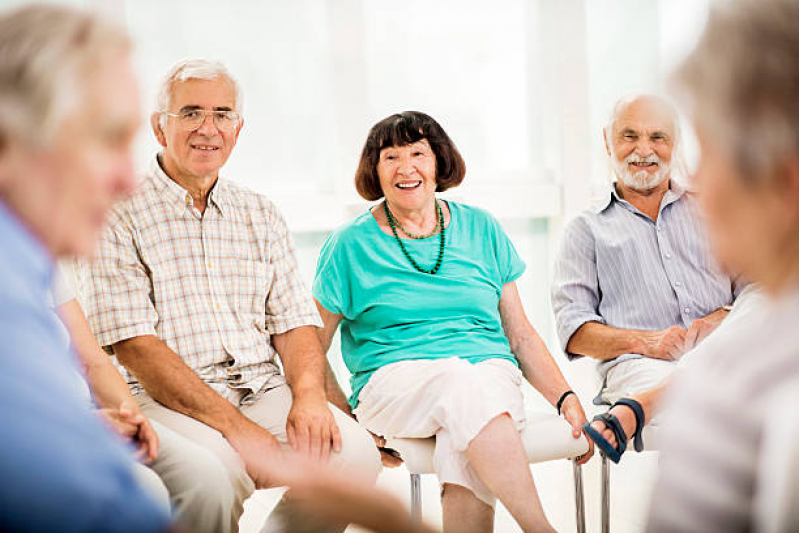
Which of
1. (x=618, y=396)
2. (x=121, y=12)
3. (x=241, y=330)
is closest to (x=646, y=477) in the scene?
(x=618, y=396)

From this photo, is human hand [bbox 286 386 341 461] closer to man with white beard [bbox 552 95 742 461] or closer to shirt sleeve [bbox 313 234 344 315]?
shirt sleeve [bbox 313 234 344 315]

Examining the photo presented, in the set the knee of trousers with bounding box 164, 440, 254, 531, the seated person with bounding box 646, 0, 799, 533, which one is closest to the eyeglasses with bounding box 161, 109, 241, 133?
the knee of trousers with bounding box 164, 440, 254, 531

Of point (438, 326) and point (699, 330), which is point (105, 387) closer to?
point (438, 326)

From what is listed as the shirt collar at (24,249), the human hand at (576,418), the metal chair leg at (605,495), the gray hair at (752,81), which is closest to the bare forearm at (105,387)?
the shirt collar at (24,249)

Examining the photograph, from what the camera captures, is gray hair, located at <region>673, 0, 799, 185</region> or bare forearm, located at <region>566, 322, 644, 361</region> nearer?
gray hair, located at <region>673, 0, 799, 185</region>

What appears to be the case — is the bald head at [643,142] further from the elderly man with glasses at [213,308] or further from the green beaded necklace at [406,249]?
the elderly man with glasses at [213,308]

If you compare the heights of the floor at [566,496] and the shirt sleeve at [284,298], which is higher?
the shirt sleeve at [284,298]

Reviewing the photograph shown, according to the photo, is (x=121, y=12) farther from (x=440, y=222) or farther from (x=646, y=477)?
(x=646, y=477)

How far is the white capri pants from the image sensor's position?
2023 mm

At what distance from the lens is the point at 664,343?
95.2 inches

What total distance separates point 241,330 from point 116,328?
35cm

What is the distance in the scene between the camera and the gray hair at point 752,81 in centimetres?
72

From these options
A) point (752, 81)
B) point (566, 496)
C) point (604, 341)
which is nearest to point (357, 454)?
point (604, 341)

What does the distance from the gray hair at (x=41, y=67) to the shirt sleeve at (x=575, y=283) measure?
1.98 meters
